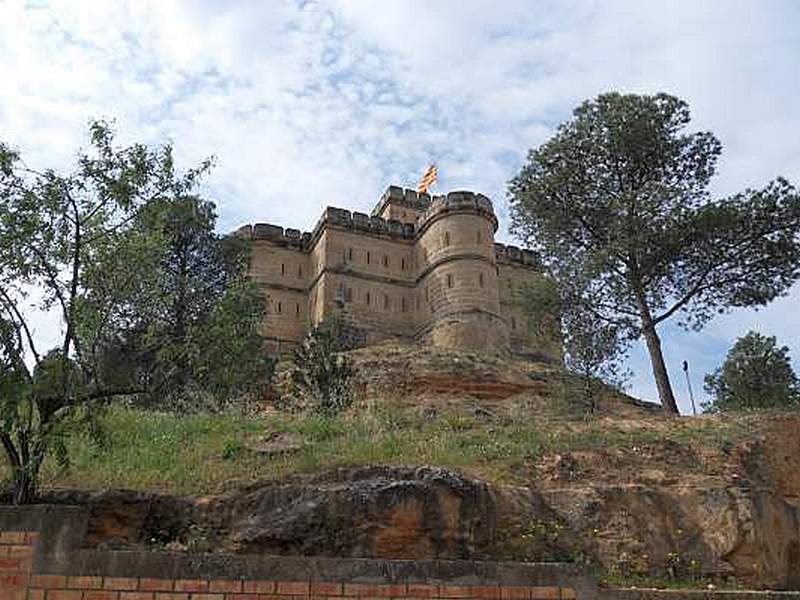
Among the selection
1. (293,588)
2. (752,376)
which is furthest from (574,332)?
(293,588)

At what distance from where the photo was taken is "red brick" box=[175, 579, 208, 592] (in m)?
5.66

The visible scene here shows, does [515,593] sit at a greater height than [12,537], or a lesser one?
lesser

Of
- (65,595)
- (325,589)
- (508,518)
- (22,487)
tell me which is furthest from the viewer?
(508,518)

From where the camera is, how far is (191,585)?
18.6 ft

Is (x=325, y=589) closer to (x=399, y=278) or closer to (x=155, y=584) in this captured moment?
(x=155, y=584)

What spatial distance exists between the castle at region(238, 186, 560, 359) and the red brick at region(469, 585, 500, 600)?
27.1 m

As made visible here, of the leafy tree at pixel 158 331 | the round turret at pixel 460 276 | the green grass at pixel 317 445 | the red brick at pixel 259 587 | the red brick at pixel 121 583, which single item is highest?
the round turret at pixel 460 276

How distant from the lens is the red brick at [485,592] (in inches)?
235

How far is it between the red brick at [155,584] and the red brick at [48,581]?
0.55m

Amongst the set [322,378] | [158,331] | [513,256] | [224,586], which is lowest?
[224,586]

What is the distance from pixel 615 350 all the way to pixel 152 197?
1388 cm

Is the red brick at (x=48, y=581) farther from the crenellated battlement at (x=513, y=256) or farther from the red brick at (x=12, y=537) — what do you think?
the crenellated battlement at (x=513, y=256)

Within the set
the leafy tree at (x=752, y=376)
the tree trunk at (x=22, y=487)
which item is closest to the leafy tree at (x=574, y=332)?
the leafy tree at (x=752, y=376)

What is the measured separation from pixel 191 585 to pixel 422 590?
1.71 meters
